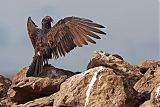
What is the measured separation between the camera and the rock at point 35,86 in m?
8.67

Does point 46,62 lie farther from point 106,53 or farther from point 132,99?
point 132,99

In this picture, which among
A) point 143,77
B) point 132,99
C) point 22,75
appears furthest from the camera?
point 22,75

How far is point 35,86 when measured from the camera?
28.4ft

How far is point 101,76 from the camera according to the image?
7918 millimetres

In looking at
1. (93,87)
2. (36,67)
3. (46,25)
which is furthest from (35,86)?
(46,25)

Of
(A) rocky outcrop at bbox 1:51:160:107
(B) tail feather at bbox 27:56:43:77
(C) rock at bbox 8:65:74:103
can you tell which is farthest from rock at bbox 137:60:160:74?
(B) tail feather at bbox 27:56:43:77

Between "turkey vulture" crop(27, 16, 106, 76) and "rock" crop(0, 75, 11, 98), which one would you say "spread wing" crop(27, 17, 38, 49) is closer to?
"turkey vulture" crop(27, 16, 106, 76)

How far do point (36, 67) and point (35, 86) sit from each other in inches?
37.9

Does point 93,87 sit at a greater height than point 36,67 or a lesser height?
lesser

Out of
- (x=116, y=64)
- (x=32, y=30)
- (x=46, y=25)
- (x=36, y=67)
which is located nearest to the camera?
(x=116, y=64)

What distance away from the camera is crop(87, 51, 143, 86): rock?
9.07m

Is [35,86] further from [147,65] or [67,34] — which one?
[147,65]

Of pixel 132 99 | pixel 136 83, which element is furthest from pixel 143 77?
pixel 132 99

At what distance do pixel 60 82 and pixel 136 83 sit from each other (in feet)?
4.55
